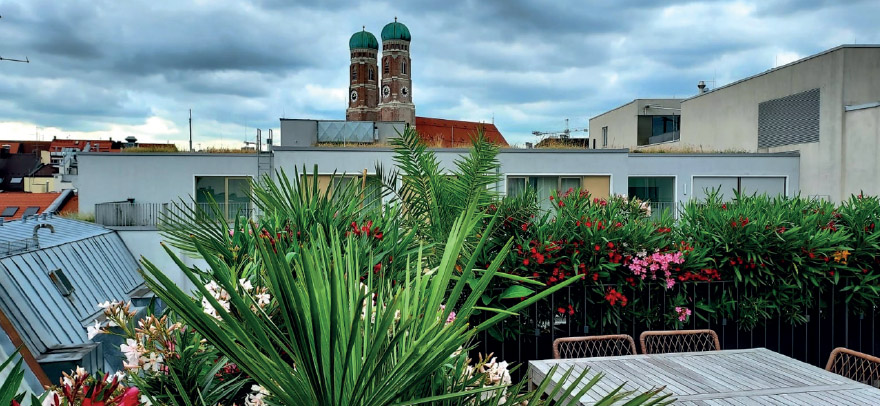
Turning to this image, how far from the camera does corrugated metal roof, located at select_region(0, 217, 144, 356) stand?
32.9 ft

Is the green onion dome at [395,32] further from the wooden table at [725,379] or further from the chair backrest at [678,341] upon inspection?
the wooden table at [725,379]

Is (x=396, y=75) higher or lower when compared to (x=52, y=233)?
higher

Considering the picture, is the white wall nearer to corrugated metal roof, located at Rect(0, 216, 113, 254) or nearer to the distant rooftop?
corrugated metal roof, located at Rect(0, 216, 113, 254)

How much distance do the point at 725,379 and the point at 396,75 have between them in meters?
82.2

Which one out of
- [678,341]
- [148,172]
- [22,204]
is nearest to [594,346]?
[678,341]

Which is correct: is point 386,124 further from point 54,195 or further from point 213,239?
point 54,195

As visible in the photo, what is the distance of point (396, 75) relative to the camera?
83.1 meters

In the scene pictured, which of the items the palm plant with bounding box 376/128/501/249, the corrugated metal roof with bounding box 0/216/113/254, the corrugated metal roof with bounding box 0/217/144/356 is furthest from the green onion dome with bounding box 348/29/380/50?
the palm plant with bounding box 376/128/501/249

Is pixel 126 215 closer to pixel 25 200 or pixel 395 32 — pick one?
pixel 25 200

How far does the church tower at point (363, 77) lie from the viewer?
85062 mm

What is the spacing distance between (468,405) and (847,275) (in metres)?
5.14

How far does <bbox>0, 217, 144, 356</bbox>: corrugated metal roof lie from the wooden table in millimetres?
8695

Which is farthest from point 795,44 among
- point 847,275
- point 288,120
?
point 847,275

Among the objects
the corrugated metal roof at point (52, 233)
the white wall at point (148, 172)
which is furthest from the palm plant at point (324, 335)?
the white wall at point (148, 172)
